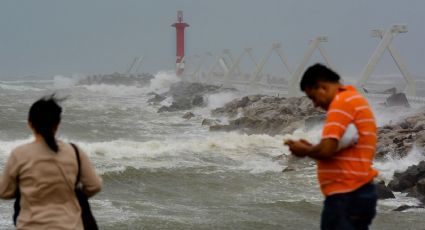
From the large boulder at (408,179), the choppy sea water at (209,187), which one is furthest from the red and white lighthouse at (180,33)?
the large boulder at (408,179)

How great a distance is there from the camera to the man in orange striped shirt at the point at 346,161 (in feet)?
8.85

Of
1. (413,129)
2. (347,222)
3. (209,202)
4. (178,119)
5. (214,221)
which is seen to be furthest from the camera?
(178,119)

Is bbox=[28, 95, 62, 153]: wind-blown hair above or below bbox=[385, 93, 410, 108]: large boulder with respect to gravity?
above

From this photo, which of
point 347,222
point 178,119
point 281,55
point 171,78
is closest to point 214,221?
point 347,222

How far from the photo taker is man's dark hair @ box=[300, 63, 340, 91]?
9.46 ft

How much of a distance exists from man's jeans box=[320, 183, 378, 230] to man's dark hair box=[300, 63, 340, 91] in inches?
20.5

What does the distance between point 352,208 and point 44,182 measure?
135 centimetres

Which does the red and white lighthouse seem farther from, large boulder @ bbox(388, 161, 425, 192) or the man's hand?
the man's hand

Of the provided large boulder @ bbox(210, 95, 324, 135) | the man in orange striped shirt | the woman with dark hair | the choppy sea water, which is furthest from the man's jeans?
large boulder @ bbox(210, 95, 324, 135)

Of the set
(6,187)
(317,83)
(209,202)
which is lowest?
(209,202)

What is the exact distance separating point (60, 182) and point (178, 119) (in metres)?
27.4

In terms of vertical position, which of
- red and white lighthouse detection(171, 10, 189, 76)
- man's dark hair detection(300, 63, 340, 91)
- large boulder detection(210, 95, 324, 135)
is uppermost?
red and white lighthouse detection(171, 10, 189, 76)

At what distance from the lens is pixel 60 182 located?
259 cm

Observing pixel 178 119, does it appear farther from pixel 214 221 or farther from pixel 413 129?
pixel 214 221
